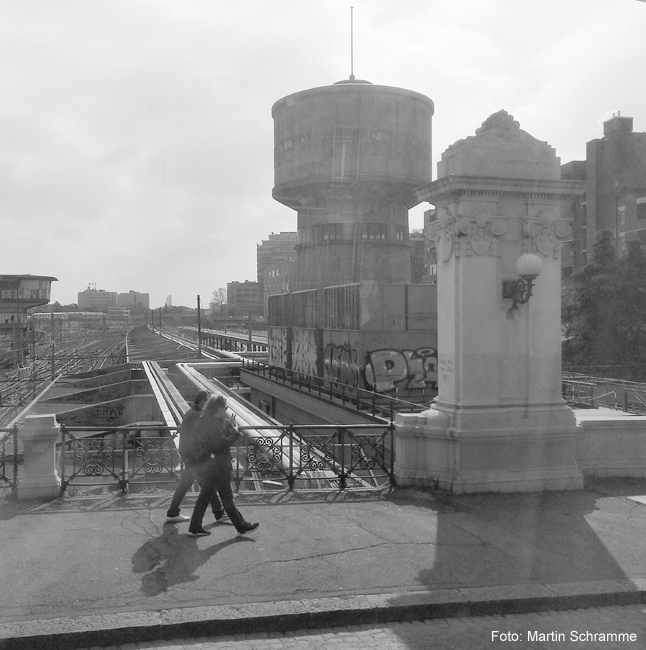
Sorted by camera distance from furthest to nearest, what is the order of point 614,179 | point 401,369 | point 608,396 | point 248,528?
point 614,179 → point 401,369 → point 608,396 → point 248,528

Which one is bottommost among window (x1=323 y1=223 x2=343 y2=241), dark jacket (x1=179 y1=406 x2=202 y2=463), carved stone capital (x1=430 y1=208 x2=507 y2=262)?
dark jacket (x1=179 y1=406 x2=202 y2=463)

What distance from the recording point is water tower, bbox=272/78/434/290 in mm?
40719

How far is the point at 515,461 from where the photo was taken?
8.90 m

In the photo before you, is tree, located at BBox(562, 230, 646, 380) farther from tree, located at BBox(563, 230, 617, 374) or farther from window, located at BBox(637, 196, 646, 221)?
window, located at BBox(637, 196, 646, 221)

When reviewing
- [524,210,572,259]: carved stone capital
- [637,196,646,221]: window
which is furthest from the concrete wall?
[637,196,646,221]: window

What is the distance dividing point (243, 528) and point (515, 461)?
3.70 metres

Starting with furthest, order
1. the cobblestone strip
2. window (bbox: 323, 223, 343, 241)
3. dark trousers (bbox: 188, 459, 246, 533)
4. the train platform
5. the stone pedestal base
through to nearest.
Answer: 1. window (bbox: 323, 223, 343, 241)
2. the stone pedestal base
3. dark trousers (bbox: 188, 459, 246, 533)
4. the train platform
5. the cobblestone strip

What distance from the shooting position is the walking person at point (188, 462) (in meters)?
7.29

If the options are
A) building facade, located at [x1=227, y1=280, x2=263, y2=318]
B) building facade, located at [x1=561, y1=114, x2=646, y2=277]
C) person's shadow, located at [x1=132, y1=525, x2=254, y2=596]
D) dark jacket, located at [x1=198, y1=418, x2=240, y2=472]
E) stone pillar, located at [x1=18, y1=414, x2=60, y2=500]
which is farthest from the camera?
building facade, located at [x1=227, y1=280, x2=263, y2=318]

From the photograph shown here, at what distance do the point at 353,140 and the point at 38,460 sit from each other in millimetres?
34843

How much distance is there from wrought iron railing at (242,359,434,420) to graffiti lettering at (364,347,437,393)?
33.1 inches

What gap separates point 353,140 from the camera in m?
40.6

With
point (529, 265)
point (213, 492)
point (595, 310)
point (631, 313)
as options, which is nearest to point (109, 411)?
point (595, 310)

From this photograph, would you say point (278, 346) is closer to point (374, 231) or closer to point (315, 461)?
point (374, 231)
